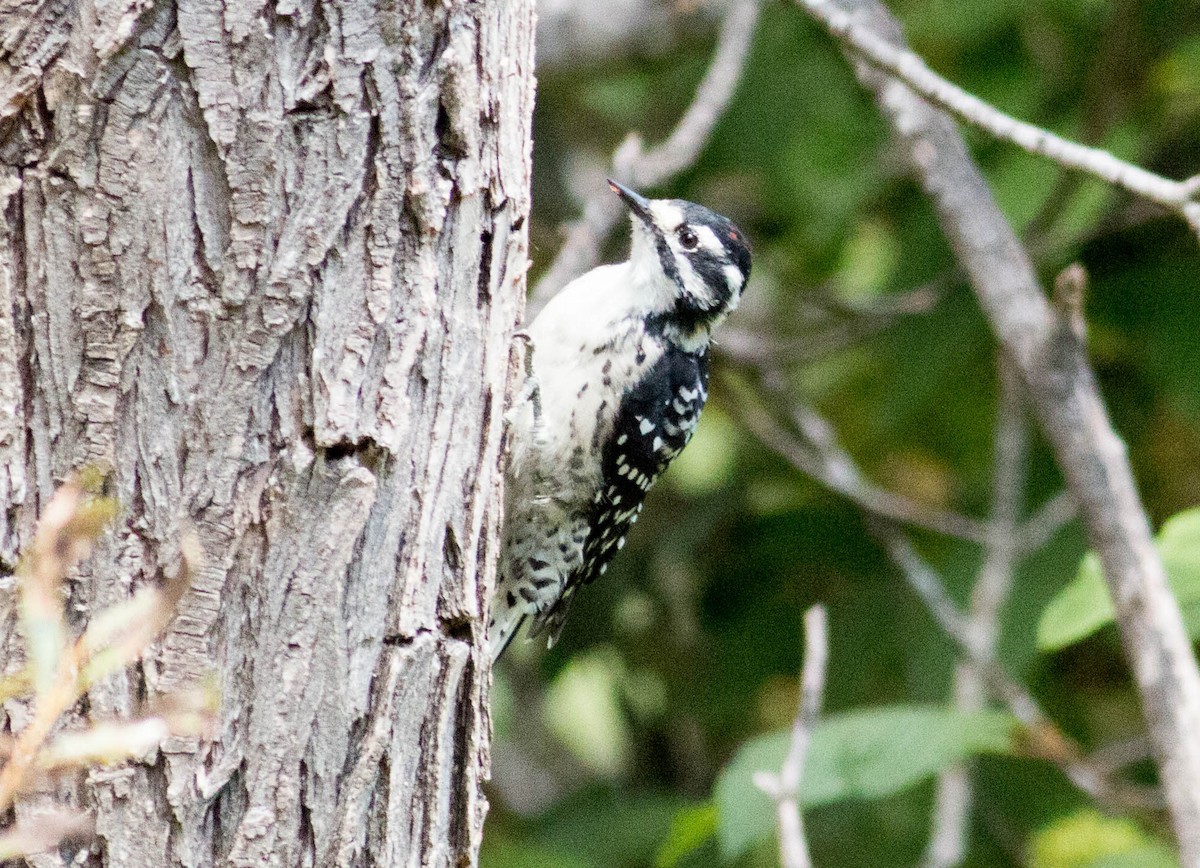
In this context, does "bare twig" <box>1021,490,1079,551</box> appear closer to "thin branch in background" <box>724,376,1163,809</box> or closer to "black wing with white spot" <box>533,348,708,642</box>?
"thin branch in background" <box>724,376,1163,809</box>

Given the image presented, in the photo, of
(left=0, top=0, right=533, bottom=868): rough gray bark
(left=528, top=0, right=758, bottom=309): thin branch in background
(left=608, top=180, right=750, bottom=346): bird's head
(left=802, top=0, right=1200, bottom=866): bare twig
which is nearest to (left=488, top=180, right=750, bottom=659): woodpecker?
(left=608, top=180, right=750, bottom=346): bird's head

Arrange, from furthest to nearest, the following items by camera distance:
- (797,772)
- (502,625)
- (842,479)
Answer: (842,479) < (502,625) < (797,772)

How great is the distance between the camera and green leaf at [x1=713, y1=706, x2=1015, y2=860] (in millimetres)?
3115

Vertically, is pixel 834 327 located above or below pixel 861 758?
A: above

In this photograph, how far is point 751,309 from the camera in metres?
6.56

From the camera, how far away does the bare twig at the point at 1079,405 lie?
318 cm

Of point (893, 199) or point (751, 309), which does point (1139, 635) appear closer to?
point (893, 199)

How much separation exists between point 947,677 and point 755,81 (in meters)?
2.10

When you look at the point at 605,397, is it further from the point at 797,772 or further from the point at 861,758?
the point at 797,772

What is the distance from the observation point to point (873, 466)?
19.5 feet

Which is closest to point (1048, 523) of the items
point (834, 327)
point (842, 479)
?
point (842, 479)

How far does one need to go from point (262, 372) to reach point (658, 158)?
2.58 metres

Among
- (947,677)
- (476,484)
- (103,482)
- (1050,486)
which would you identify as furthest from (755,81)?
(103,482)

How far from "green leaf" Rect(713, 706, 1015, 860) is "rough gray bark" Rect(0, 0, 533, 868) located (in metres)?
1.33
